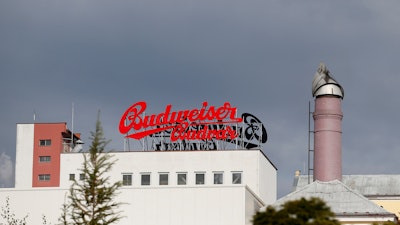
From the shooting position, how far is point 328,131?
11562 cm

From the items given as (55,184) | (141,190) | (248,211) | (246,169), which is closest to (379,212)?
(248,211)

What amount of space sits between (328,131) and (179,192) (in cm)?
1600

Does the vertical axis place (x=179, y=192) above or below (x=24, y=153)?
below

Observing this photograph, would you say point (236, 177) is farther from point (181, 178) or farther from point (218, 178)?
point (181, 178)

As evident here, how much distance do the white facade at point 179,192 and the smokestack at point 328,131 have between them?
744 centimetres

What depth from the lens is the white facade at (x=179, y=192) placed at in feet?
364

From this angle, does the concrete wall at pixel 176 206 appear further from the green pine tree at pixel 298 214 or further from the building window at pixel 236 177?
the green pine tree at pixel 298 214

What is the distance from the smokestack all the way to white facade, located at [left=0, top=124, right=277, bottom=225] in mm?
7437

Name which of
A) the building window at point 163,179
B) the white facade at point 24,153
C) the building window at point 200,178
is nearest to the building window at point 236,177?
the building window at point 200,178

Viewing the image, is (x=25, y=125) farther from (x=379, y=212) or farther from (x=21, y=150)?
(x=379, y=212)

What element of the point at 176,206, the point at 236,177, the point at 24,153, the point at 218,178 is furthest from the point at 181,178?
the point at 24,153

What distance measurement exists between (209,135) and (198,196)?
18.9 metres

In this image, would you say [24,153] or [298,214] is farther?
[24,153]

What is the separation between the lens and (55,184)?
138 meters
